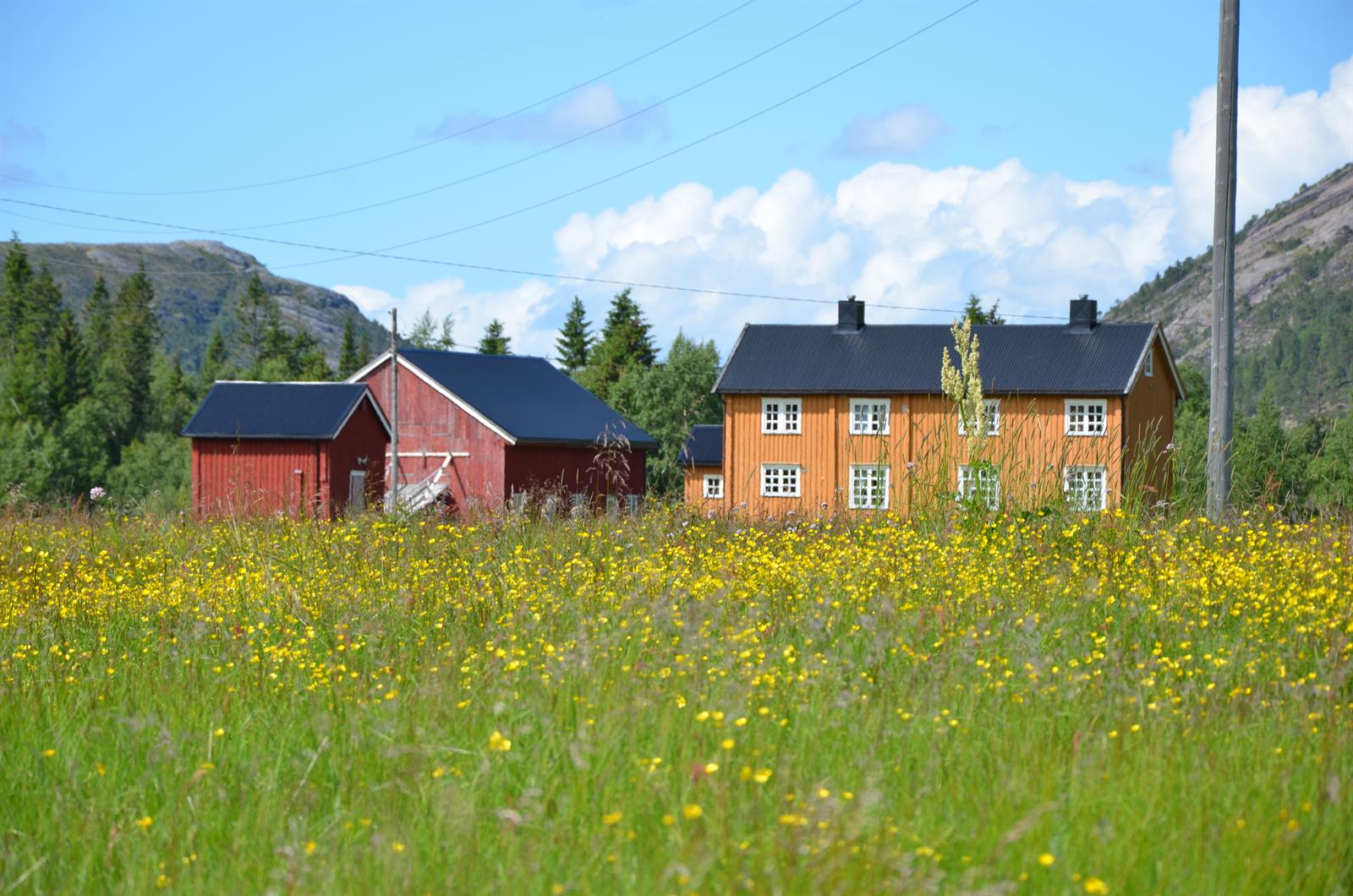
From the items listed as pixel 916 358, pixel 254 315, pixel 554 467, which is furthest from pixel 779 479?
pixel 254 315

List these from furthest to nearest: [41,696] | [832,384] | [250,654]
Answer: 1. [832,384]
2. [250,654]
3. [41,696]

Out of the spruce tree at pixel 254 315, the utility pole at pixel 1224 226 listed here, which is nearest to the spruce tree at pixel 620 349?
the spruce tree at pixel 254 315

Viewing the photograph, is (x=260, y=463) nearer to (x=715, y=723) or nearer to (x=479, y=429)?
(x=479, y=429)

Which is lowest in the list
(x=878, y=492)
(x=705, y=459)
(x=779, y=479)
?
(x=779, y=479)

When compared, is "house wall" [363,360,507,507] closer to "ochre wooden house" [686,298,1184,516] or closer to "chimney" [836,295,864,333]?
"ochre wooden house" [686,298,1184,516]

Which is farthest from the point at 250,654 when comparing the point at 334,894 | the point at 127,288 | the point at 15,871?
the point at 127,288

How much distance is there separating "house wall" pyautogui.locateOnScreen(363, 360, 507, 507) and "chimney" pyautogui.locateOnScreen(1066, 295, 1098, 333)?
20016 mm

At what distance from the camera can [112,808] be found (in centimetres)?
438

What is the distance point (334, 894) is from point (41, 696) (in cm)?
305

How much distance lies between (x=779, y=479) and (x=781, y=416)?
2.22 metres

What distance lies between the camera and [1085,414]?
4225 centimetres

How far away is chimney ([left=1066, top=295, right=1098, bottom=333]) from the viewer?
1720 inches

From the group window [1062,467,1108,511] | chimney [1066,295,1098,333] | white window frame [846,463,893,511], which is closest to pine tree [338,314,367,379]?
chimney [1066,295,1098,333]

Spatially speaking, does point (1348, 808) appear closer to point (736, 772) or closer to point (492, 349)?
point (736, 772)
